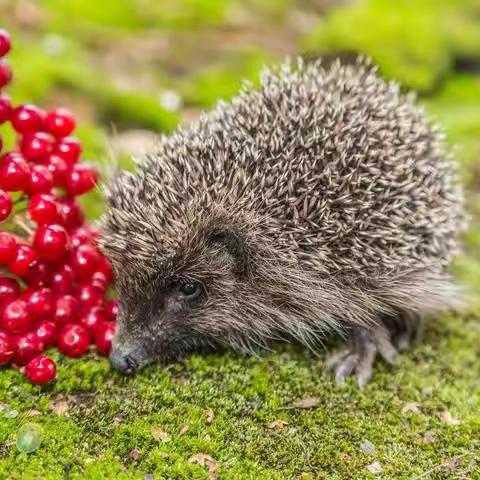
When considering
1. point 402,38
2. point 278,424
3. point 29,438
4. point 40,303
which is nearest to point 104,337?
point 40,303

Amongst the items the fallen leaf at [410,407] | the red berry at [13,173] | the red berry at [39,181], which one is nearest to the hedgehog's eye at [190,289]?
the red berry at [39,181]

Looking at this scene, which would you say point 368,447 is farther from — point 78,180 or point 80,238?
point 78,180

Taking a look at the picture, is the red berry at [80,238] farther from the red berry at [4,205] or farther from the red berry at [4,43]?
the red berry at [4,43]

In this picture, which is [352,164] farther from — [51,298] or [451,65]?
[451,65]

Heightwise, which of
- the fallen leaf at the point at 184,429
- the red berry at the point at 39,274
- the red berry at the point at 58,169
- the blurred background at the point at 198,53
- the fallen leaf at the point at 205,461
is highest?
the blurred background at the point at 198,53

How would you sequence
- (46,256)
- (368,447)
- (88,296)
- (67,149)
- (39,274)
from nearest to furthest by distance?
(368,447) → (46,256) → (39,274) → (88,296) → (67,149)

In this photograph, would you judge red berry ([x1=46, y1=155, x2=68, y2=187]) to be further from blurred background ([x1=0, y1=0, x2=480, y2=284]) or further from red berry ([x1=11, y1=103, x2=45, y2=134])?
blurred background ([x1=0, y1=0, x2=480, y2=284])
